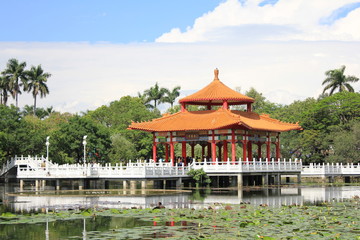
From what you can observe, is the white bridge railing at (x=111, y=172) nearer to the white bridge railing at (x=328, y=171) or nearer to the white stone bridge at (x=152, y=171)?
the white stone bridge at (x=152, y=171)

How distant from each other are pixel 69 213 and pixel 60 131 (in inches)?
1530

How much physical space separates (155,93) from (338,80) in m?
30.7

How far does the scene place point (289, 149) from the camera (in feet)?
252

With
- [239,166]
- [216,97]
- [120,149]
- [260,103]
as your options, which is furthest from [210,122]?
[260,103]

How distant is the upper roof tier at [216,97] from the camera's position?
53812 mm

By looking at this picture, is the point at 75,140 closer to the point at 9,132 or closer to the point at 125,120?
the point at 9,132

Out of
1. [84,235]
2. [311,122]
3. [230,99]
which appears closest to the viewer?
[84,235]

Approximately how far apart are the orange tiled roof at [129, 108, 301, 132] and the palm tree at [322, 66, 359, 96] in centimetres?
2380

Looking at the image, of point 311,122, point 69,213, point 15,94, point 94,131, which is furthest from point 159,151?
point 69,213

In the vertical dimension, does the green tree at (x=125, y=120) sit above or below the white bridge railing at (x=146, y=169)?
above

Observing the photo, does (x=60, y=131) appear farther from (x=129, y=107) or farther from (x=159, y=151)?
(x=129, y=107)

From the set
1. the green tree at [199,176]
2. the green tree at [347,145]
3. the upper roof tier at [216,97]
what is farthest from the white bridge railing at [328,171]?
the green tree at [199,176]

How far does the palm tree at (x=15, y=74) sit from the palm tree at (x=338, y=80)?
136 feet

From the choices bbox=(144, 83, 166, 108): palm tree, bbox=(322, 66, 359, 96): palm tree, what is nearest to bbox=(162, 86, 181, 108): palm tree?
bbox=(144, 83, 166, 108): palm tree
